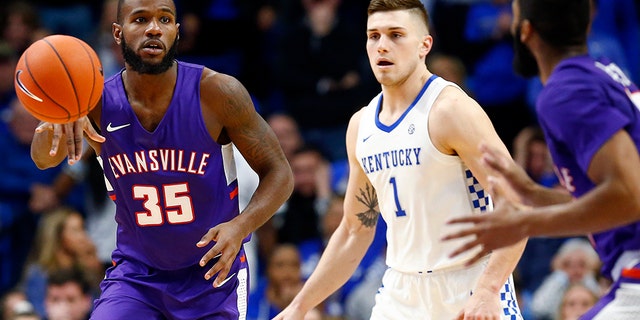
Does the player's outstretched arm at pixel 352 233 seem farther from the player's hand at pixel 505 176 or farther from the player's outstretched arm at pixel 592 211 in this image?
the player's outstretched arm at pixel 592 211

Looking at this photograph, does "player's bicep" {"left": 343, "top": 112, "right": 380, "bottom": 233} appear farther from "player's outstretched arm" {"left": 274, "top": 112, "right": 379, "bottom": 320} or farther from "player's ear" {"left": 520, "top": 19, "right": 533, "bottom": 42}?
"player's ear" {"left": 520, "top": 19, "right": 533, "bottom": 42}

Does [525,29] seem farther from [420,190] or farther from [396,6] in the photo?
[396,6]

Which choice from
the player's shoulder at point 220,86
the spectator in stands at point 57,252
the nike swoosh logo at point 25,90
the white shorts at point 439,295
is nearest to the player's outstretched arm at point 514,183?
the white shorts at point 439,295

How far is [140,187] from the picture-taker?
242 inches

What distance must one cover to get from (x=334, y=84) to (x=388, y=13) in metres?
5.81

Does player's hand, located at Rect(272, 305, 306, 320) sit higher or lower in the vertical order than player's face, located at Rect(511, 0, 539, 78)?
lower

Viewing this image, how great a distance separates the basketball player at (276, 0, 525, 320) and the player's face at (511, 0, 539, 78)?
0.87 metres

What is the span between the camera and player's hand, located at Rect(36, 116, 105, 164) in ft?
19.3

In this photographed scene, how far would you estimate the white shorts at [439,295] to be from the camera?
599cm

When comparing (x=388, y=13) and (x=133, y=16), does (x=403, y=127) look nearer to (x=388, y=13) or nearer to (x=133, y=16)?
(x=388, y=13)

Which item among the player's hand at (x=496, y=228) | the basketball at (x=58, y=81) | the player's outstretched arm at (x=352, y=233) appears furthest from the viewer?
the player's outstretched arm at (x=352, y=233)

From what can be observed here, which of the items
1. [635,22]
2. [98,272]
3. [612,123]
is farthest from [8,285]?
[612,123]

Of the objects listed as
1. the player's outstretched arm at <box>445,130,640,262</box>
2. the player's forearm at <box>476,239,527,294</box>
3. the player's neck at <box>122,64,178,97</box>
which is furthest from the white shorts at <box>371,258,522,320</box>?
the player's neck at <box>122,64,178,97</box>

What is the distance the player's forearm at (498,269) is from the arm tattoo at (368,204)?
1.11m
